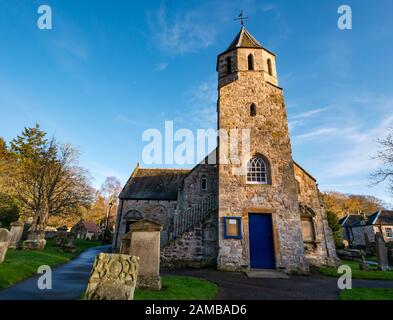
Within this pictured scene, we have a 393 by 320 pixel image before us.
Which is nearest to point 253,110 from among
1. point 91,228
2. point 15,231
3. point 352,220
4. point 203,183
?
point 203,183

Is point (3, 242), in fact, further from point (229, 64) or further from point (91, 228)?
point (91, 228)

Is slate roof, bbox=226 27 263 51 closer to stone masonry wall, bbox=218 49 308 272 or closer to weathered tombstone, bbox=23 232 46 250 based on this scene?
stone masonry wall, bbox=218 49 308 272

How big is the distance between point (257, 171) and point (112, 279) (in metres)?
10.8

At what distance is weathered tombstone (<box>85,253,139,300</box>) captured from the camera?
4.39 m

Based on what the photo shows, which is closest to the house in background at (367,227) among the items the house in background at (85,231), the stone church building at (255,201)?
the stone church building at (255,201)

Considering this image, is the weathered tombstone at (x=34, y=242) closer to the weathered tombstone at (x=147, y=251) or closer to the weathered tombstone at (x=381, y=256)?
the weathered tombstone at (x=147, y=251)

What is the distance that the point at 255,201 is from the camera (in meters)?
12.6

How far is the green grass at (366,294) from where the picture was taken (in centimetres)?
650

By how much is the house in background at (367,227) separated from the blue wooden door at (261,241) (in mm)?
29128

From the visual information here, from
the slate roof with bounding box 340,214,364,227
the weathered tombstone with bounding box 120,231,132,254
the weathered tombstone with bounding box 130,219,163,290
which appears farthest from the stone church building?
the slate roof with bounding box 340,214,364,227

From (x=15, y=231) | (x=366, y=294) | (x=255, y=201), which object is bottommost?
(x=366, y=294)

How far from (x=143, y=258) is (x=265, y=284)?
16.6 feet
